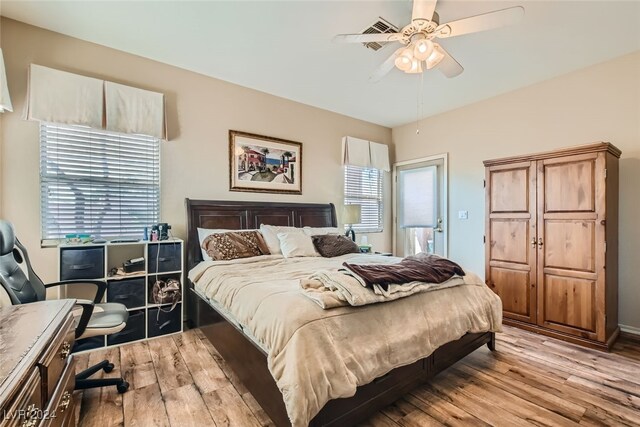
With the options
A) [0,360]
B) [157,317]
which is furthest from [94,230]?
[0,360]

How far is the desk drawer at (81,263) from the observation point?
249cm

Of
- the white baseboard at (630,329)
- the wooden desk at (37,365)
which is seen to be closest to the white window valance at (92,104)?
the wooden desk at (37,365)

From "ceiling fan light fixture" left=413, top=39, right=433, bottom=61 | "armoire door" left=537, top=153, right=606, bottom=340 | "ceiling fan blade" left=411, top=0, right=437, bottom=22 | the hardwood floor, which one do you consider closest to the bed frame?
the hardwood floor

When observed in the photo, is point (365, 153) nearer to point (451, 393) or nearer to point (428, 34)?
point (428, 34)

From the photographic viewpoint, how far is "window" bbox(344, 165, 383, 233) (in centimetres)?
496

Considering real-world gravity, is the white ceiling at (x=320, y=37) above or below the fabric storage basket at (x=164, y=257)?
above

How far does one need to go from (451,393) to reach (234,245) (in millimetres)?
2301

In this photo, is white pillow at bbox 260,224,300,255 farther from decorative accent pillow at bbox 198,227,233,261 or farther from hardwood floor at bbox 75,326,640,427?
hardwood floor at bbox 75,326,640,427

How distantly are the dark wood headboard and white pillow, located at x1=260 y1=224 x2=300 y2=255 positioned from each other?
0.25 m

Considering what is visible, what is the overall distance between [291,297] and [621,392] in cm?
244

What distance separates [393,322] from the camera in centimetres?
179

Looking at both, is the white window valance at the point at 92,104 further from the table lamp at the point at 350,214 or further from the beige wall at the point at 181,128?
the table lamp at the point at 350,214

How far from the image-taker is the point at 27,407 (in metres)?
0.89

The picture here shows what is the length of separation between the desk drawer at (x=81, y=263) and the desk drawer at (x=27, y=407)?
6.25ft
